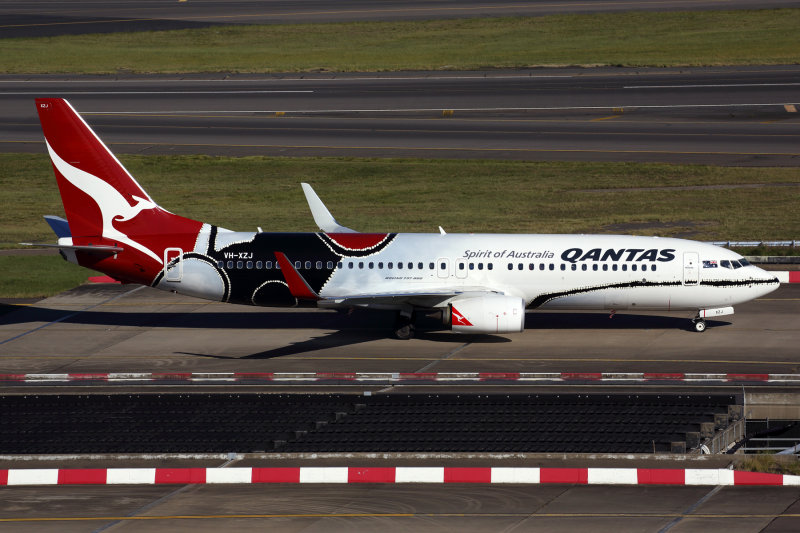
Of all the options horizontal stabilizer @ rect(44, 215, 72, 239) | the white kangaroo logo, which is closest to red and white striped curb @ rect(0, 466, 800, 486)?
the white kangaroo logo

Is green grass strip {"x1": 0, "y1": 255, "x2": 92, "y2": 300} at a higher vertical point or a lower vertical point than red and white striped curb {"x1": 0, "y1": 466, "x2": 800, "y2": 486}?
higher

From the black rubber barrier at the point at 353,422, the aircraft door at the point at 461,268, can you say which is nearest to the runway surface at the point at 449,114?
the aircraft door at the point at 461,268

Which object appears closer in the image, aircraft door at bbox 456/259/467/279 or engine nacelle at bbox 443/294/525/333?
engine nacelle at bbox 443/294/525/333

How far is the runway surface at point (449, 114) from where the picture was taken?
79875mm

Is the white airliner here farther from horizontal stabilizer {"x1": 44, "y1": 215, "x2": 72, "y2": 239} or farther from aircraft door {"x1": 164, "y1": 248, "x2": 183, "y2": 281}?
horizontal stabilizer {"x1": 44, "y1": 215, "x2": 72, "y2": 239}

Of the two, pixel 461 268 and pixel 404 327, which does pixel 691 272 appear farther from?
pixel 404 327

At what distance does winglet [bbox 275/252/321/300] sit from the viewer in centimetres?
4341

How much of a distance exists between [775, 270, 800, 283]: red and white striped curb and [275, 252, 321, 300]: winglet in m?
23.4

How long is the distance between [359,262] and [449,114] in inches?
1749

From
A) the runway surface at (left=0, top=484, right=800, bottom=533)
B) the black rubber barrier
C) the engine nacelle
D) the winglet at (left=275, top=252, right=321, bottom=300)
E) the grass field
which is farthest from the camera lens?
the grass field

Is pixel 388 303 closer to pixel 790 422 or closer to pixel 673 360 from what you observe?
pixel 673 360

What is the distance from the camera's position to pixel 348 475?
31.0 m

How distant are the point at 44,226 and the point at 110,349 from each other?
24.1m

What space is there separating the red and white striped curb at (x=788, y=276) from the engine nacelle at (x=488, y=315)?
56.0 feet
